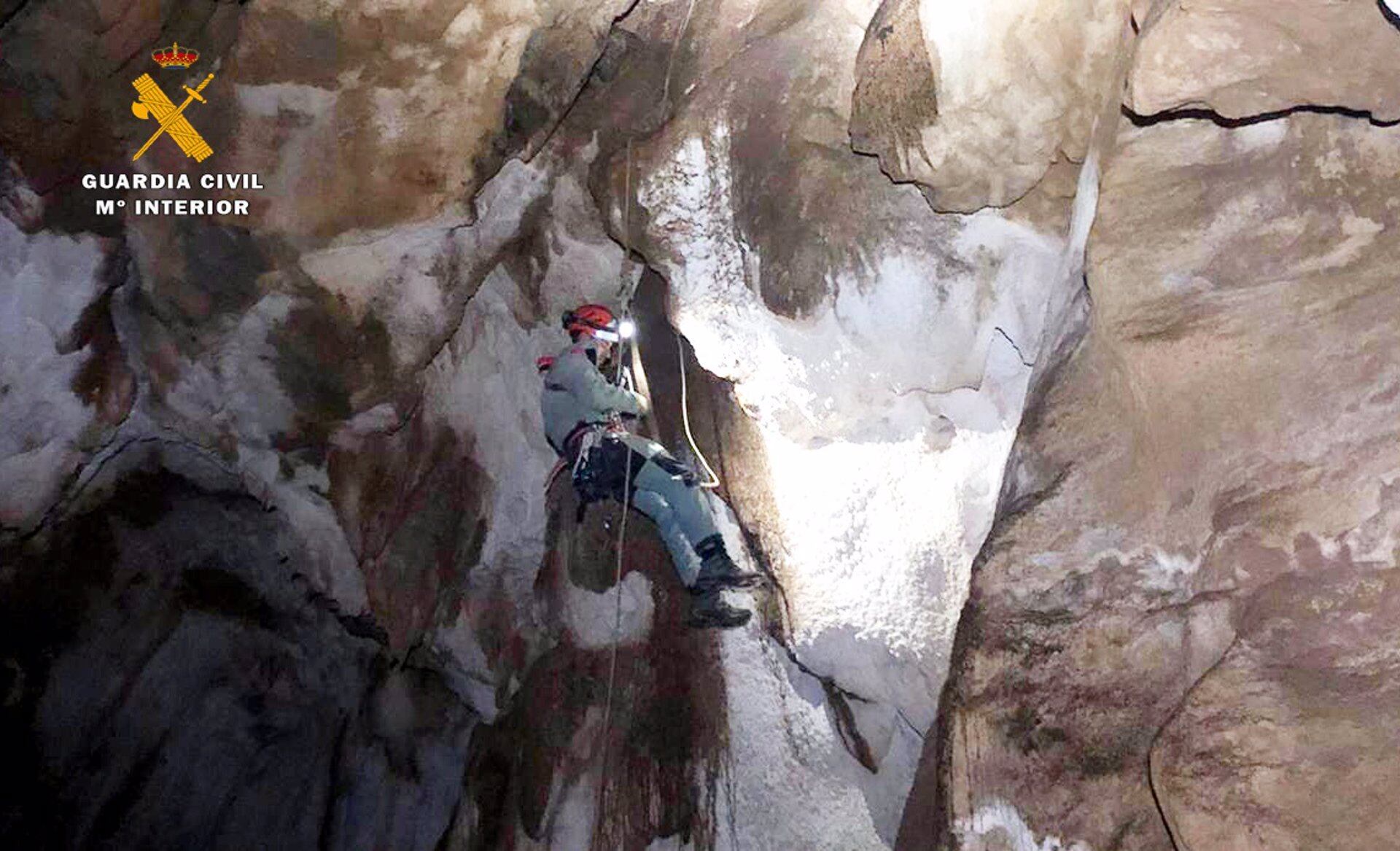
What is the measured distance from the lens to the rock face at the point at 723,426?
276 centimetres

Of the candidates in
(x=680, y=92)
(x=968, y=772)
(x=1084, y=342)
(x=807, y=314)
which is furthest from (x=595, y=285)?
(x=968, y=772)

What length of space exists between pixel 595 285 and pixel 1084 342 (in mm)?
3100

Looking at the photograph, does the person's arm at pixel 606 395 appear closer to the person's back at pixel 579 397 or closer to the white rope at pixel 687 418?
the person's back at pixel 579 397

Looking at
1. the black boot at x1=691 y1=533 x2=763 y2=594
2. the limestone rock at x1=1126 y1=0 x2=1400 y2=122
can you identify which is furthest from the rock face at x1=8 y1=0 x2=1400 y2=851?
the black boot at x1=691 y1=533 x2=763 y2=594

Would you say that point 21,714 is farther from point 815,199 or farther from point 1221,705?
point 1221,705

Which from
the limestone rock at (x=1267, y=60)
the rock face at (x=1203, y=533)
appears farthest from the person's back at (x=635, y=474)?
the limestone rock at (x=1267, y=60)

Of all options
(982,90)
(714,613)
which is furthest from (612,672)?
(982,90)

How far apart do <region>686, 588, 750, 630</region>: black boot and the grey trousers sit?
0.10 meters

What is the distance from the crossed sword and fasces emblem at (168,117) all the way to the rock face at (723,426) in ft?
0.35

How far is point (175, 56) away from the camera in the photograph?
516 cm

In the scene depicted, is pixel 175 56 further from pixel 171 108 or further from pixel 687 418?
pixel 687 418

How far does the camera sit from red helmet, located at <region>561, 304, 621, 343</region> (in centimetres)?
507

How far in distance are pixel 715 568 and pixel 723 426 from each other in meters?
0.76

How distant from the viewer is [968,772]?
3.16 meters
